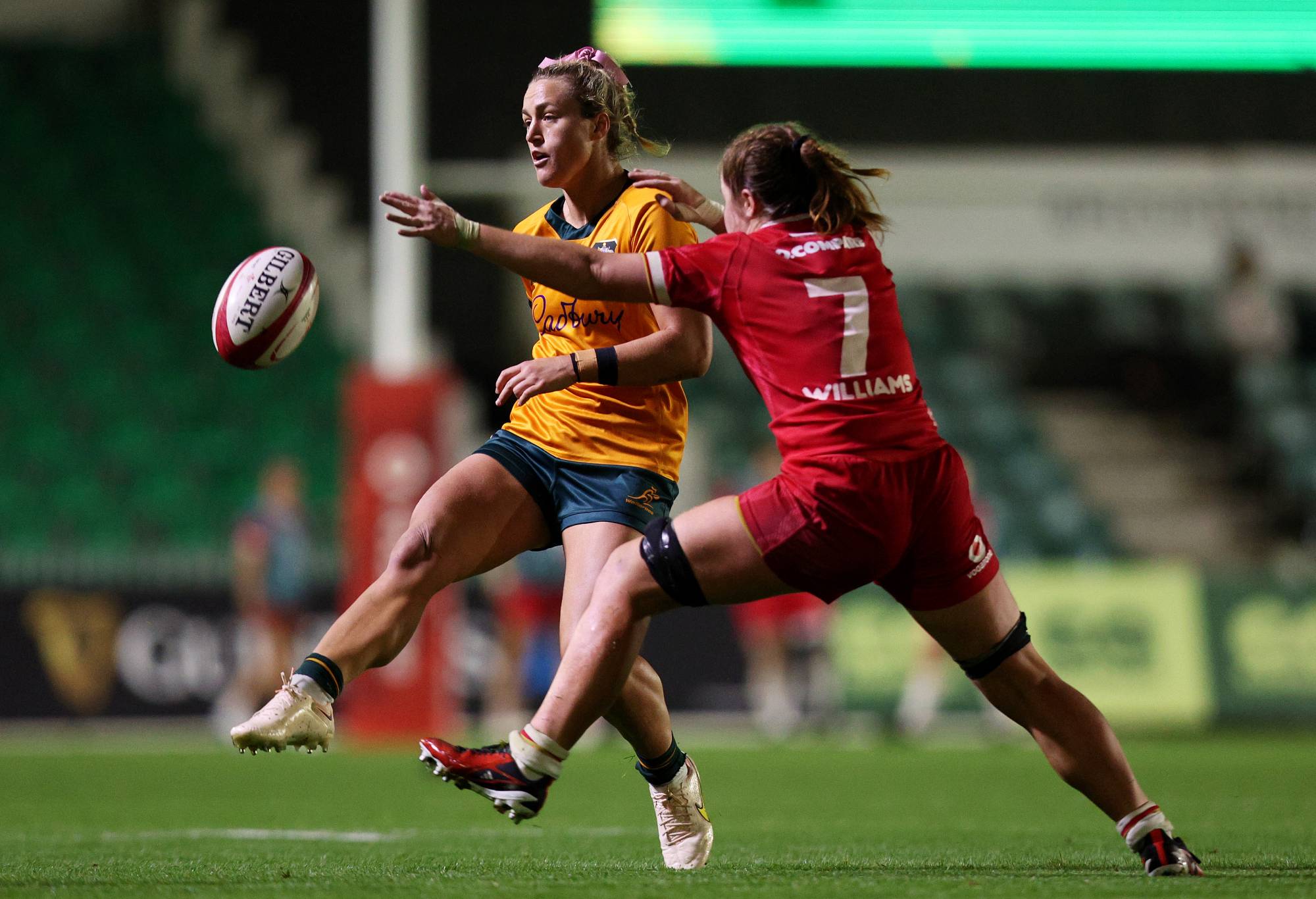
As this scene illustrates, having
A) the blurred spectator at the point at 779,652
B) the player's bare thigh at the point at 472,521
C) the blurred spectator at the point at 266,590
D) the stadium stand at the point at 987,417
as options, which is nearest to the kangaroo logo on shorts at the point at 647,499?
the player's bare thigh at the point at 472,521

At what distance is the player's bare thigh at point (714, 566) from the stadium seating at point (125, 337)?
11340mm

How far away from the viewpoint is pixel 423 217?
4.12 meters

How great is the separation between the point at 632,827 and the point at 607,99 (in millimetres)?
2834

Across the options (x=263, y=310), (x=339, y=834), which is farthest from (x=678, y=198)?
(x=339, y=834)

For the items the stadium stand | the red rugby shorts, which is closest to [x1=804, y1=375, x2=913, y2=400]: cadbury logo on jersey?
the red rugby shorts

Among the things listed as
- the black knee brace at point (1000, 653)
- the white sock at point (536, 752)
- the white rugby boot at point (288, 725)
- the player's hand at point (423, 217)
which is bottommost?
the white rugby boot at point (288, 725)

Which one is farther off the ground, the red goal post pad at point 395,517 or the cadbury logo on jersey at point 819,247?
the cadbury logo on jersey at point 819,247

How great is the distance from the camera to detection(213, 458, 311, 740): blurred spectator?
43.9 feet

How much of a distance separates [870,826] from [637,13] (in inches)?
335

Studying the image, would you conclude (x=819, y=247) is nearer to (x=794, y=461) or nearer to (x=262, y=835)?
(x=794, y=461)

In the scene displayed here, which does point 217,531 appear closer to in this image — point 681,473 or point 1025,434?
point 681,473

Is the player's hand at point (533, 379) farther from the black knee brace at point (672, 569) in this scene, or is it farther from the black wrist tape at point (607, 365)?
the black knee brace at point (672, 569)

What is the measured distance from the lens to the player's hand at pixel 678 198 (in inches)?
181

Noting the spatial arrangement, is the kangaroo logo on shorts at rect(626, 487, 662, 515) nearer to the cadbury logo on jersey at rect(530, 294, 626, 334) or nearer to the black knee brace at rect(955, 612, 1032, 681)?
the cadbury logo on jersey at rect(530, 294, 626, 334)
